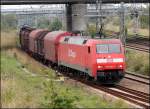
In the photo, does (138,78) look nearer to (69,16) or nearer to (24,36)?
(24,36)

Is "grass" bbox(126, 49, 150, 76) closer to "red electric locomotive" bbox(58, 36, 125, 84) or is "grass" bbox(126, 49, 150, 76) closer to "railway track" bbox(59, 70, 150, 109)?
"railway track" bbox(59, 70, 150, 109)

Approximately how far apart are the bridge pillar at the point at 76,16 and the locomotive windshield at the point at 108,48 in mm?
33740

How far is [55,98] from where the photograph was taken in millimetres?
14734

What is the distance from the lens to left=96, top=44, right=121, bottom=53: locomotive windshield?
26587 millimetres

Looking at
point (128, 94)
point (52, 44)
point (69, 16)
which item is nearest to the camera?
point (128, 94)

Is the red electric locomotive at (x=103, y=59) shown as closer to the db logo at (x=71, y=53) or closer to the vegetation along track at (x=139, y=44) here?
the db logo at (x=71, y=53)

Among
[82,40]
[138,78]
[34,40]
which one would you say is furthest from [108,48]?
[34,40]

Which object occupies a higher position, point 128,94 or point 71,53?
point 71,53

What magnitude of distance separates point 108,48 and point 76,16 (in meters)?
36.4

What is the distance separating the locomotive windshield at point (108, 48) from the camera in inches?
1047

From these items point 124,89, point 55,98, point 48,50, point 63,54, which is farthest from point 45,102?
point 48,50

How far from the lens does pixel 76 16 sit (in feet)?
206

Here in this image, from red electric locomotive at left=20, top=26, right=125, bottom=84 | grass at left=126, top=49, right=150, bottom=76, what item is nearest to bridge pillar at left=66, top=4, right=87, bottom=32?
grass at left=126, top=49, right=150, bottom=76

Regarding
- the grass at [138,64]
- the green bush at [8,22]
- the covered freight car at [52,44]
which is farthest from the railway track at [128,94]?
the green bush at [8,22]
